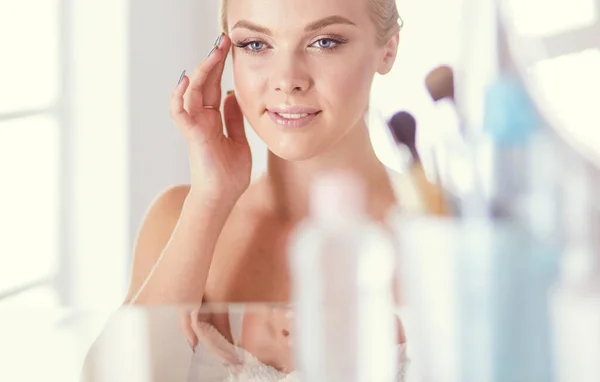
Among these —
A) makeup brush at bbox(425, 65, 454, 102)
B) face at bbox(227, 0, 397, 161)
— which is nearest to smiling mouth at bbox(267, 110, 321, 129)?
face at bbox(227, 0, 397, 161)

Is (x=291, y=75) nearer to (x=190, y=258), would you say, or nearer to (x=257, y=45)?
(x=257, y=45)

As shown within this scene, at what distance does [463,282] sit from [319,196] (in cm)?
15

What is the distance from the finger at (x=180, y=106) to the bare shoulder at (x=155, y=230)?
63mm

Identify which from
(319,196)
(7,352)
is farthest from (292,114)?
(7,352)

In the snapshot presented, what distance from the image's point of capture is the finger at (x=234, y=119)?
73 centimetres

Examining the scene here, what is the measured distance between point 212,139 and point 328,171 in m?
0.11

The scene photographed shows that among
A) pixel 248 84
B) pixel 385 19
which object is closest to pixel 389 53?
pixel 385 19

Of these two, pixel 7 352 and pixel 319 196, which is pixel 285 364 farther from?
pixel 7 352

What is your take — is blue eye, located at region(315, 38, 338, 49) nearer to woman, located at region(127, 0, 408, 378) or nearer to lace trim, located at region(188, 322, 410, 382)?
woman, located at region(127, 0, 408, 378)

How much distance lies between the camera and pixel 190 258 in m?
0.72

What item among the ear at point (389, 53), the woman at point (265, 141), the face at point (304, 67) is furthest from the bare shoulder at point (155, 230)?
the ear at point (389, 53)

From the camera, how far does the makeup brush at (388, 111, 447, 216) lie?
0.71 m

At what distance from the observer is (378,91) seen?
708mm

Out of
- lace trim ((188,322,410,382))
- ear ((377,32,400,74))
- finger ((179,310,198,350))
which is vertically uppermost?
ear ((377,32,400,74))
